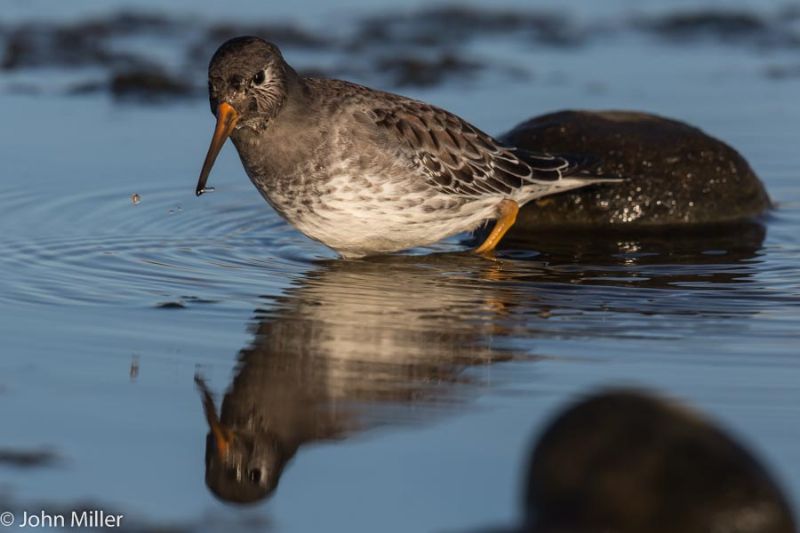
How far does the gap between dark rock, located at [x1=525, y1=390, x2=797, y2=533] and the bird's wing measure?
489 cm

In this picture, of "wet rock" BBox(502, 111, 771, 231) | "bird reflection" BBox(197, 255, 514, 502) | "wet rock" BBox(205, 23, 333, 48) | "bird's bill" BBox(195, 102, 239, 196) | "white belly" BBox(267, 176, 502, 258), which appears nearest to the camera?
"bird reflection" BBox(197, 255, 514, 502)

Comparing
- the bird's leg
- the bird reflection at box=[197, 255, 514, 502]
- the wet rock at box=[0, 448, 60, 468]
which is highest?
the bird's leg

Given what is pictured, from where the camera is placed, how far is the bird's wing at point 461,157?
32.5 ft

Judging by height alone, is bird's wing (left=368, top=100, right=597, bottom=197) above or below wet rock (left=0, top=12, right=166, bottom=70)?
below

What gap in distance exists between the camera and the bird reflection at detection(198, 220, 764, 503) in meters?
6.62

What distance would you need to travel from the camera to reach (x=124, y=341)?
7.91 meters

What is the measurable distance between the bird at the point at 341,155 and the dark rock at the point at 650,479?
175 inches

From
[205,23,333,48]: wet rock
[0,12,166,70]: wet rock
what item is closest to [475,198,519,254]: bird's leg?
[205,23,333,48]: wet rock

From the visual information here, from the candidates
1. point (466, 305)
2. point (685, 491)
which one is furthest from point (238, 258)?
point (685, 491)

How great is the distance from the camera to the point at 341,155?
9.40m

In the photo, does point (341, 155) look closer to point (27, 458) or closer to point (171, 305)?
point (171, 305)

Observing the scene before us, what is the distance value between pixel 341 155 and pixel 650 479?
189 inches

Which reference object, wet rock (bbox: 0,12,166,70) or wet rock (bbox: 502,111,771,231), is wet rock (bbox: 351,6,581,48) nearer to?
wet rock (bbox: 0,12,166,70)

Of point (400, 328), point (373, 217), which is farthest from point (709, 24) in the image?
point (400, 328)
